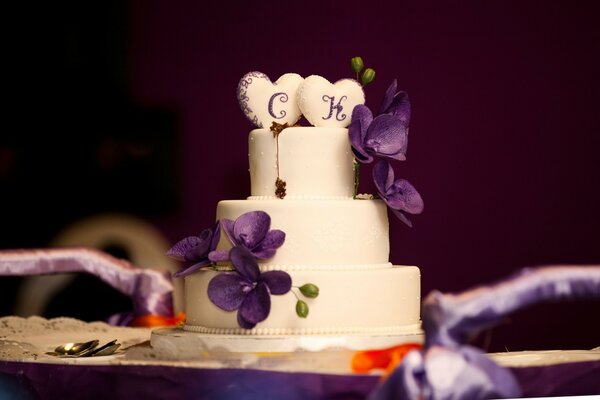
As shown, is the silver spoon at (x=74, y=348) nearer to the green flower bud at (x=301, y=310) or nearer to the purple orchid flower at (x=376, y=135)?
the green flower bud at (x=301, y=310)

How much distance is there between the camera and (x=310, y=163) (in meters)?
1.97

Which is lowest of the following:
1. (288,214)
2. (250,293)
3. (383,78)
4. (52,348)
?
(52,348)

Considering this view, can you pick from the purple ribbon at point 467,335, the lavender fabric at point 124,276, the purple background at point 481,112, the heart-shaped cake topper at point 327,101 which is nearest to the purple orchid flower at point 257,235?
the heart-shaped cake topper at point 327,101

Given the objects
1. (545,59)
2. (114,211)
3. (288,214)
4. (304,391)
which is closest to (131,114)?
(114,211)

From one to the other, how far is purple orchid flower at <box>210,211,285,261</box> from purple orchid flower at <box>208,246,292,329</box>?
0.11ft

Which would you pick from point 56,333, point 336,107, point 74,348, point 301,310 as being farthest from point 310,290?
point 56,333

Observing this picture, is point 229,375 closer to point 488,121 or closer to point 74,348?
point 74,348

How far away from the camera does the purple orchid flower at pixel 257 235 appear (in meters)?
1.89

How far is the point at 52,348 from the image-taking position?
Answer: 2123 millimetres

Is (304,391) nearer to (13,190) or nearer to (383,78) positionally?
(383,78)

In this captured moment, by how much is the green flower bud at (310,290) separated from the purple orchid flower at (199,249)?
0.18 m

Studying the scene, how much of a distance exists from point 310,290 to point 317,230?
119mm

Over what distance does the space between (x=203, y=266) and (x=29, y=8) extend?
154 centimetres

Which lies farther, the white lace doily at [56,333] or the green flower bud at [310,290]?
the white lace doily at [56,333]
